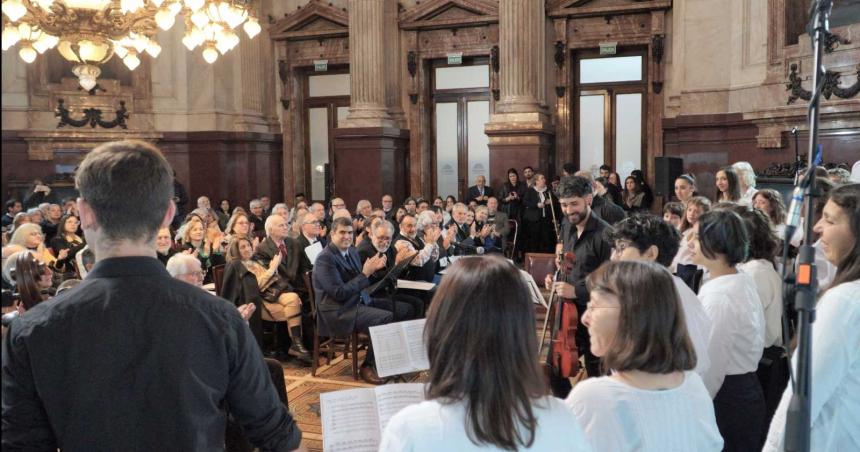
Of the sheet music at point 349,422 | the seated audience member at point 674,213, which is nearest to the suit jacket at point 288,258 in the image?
the seated audience member at point 674,213

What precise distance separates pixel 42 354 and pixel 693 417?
4.96ft

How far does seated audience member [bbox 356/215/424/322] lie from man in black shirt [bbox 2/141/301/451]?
4357 millimetres

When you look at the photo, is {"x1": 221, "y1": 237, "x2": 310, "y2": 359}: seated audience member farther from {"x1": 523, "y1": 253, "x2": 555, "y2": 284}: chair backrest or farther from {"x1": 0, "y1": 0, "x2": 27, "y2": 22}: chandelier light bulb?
{"x1": 0, "y1": 0, "x2": 27, "y2": 22}: chandelier light bulb

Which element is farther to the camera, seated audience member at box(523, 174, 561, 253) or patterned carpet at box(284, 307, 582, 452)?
seated audience member at box(523, 174, 561, 253)

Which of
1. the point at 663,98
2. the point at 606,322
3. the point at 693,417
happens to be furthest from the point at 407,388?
the point at 663,98

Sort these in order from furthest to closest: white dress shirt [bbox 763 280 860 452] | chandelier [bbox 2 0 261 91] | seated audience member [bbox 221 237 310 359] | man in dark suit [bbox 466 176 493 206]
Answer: man in dark suit [bbox 466 176 493 206] < chandelier [bbox 2 0 261 91] < seated audience member [bbox 221 237 310 359] < white dress shirt [bbox 763 280 860 452]

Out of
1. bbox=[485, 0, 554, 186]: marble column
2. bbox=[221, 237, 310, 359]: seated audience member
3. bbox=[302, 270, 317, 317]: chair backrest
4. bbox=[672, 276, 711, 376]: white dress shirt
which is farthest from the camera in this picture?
bbox=[485, 0, 554, 186]: marble column

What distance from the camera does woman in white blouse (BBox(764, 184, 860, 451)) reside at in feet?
6.44

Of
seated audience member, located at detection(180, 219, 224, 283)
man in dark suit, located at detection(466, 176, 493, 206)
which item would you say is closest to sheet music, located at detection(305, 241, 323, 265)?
seated audience member, located at detection(180, 219, 224, 283)

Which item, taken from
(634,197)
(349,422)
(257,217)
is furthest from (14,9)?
(634,197)

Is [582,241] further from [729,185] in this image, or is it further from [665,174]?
[665,174]

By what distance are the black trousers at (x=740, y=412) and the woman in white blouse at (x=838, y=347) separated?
684 millimetres

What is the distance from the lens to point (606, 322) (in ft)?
6.14

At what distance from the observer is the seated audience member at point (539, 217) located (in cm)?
1098
